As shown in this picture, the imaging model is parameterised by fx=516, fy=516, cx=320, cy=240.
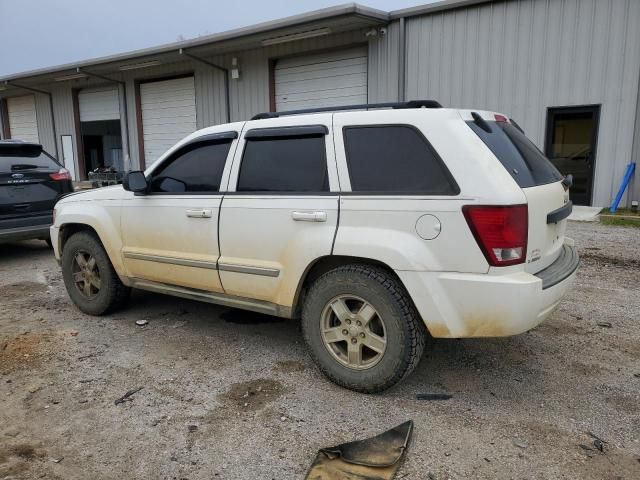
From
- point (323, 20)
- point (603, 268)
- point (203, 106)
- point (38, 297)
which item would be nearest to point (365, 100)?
point (323, 20)

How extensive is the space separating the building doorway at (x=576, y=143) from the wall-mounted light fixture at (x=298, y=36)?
580 centimetres

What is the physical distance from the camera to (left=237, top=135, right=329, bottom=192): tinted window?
3594 millimetres

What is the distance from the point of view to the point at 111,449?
2.88 meters

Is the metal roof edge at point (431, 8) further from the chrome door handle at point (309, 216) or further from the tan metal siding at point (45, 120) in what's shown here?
the tan metal siding at point (45, 120)

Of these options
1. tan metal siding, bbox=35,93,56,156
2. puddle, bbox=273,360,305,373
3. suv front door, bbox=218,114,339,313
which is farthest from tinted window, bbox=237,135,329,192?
tan metal siding, bbox=35,93,56,156

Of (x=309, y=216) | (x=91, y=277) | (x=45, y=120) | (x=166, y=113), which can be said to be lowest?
(x=91, y=277)

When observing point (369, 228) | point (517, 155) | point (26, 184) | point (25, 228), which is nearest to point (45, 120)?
point (26, 184)

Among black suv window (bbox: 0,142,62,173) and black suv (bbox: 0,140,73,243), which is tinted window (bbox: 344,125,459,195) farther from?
black suv window (bbox: 0,142,62,173)

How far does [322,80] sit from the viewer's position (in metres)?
14.4

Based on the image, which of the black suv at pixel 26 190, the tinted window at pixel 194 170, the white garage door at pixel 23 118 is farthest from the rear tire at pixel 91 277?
the white garage door at pixel 23 118

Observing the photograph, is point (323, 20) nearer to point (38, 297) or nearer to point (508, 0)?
point (508, 0)

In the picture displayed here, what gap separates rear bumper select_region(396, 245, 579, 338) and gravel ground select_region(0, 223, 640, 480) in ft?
1.93

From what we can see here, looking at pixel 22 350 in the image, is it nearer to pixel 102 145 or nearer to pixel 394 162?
pixel 394 162

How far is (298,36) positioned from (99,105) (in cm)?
1072
